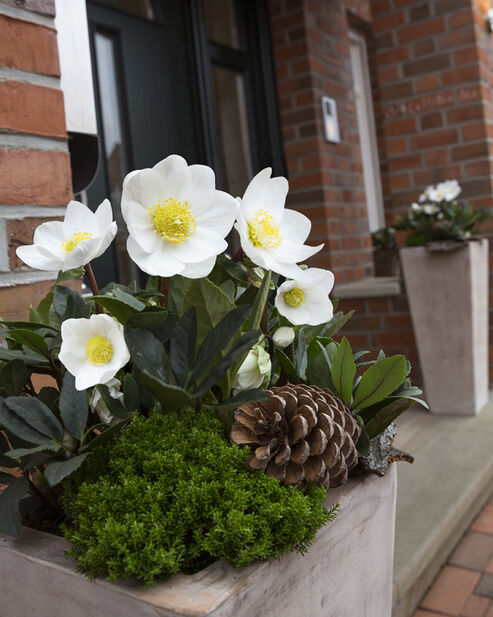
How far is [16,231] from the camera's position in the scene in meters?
1.12

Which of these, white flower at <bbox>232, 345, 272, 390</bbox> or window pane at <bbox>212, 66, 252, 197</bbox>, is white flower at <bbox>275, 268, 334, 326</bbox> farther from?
window pane at <bbox>212, 66, 252, 197</bbox>

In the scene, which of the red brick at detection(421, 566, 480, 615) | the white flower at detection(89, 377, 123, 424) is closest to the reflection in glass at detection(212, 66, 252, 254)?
the red brick at detection(421, 566, 480, 615)

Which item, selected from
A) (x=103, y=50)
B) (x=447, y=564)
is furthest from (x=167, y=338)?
(x=103, y=50)

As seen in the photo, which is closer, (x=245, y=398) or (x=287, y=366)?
(x=245, y=398)

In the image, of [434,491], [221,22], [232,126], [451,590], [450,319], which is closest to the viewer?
[451,590]

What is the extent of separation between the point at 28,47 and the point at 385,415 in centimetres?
90

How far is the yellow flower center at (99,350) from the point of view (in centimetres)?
68

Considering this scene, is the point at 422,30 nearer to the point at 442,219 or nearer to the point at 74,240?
the point at 442,219

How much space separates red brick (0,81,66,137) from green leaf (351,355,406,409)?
762 mm

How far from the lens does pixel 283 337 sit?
31.3 inches

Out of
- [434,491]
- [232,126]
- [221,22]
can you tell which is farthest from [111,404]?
[221,22]

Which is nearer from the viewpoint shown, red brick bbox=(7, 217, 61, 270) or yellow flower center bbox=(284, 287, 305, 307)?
yellow flower center bbox=(284, 287, 305, 307)

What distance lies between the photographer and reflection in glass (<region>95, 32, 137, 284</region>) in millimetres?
2590

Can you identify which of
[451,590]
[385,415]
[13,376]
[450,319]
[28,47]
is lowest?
[451,590]
